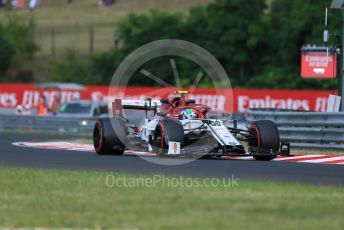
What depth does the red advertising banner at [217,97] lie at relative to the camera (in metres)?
46.2

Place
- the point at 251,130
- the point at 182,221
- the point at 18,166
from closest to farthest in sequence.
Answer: the point at 182,221, the point at 18,166, the point at 251,130

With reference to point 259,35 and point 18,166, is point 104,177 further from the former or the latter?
point 259,35

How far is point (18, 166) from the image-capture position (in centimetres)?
1614

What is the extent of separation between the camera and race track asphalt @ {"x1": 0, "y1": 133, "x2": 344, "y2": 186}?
1440 centimetres

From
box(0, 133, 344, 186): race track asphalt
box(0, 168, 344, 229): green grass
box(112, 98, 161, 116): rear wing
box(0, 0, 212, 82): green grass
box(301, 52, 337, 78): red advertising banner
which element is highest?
box(0, 0, 212, 82): green grass

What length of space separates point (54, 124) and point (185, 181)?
2425 cm

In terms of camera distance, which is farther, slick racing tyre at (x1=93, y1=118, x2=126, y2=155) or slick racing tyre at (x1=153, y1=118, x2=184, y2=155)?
slick racing tyre at (x1=93, y1=118, x2=126, y2=155)

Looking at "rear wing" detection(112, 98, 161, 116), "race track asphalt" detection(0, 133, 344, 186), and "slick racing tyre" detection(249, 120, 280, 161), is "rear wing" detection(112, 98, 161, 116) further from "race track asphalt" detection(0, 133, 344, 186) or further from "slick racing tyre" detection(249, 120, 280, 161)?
"slick racing tyre" detection(249, 120, 280, 161)

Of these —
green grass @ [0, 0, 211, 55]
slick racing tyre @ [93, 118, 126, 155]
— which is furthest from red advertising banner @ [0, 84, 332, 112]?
green grass @ [0, 0, 211, 55]

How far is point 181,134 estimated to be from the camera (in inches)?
680

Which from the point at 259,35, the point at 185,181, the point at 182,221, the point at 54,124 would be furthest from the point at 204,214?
the point at 259,35

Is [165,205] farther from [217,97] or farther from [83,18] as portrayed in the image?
[83,18]

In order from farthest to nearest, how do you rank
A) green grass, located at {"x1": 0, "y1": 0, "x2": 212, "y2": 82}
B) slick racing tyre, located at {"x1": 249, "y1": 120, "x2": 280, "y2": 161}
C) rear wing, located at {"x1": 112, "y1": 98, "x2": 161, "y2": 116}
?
green grass, located at {"x1": 0, "y1": 0, "x2": 212, "y2": 82}
rear wing, located at {"x1": 112, "y1": 98, "x2": 161, "y2": 116}
slick racing tyre, located at {"x1": 249, "y1": 120, "x2": 280, "y2": 161}

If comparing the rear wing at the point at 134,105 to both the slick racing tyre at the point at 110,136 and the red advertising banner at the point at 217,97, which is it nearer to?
the slick racing tyre at the point at 110,136
